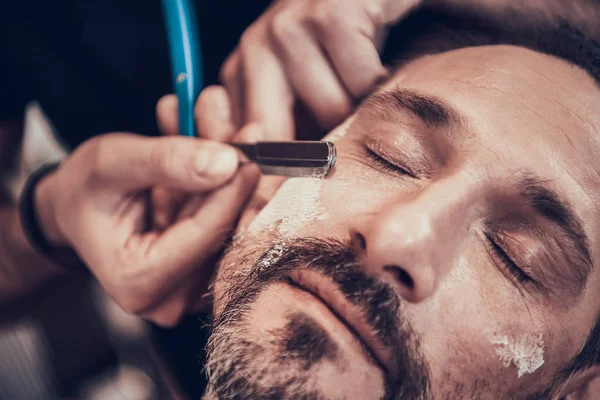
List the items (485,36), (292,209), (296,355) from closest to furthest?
(296,355) < (292,209) < (485,36)

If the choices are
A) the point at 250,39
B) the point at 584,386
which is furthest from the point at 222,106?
the point at 584,386

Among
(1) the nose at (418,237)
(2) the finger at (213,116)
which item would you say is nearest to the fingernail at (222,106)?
(2) the finger at (213,116)

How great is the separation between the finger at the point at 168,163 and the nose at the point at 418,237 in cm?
21

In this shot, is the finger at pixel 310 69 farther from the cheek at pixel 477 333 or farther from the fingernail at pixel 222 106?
the cheek at pixel 477 333

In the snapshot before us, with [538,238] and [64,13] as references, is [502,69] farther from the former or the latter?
[64,13]

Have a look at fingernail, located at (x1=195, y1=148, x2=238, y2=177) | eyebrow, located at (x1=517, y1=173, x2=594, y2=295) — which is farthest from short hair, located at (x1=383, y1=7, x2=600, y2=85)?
fingernail, located at (x1=195, y1=148, x2=238, y2=177)

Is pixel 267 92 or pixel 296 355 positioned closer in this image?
pixel 296 355

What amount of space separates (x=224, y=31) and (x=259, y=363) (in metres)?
0.71

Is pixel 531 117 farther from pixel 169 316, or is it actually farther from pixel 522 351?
pixel 169 316

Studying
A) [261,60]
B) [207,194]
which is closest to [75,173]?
[207,194]

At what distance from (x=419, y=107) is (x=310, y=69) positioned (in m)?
0.20

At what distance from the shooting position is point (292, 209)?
59 cm

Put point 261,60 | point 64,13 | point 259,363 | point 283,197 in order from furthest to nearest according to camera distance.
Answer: point 64,13
point 261,60
point 283,197
point 259,363

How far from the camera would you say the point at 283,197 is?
2.04ft
